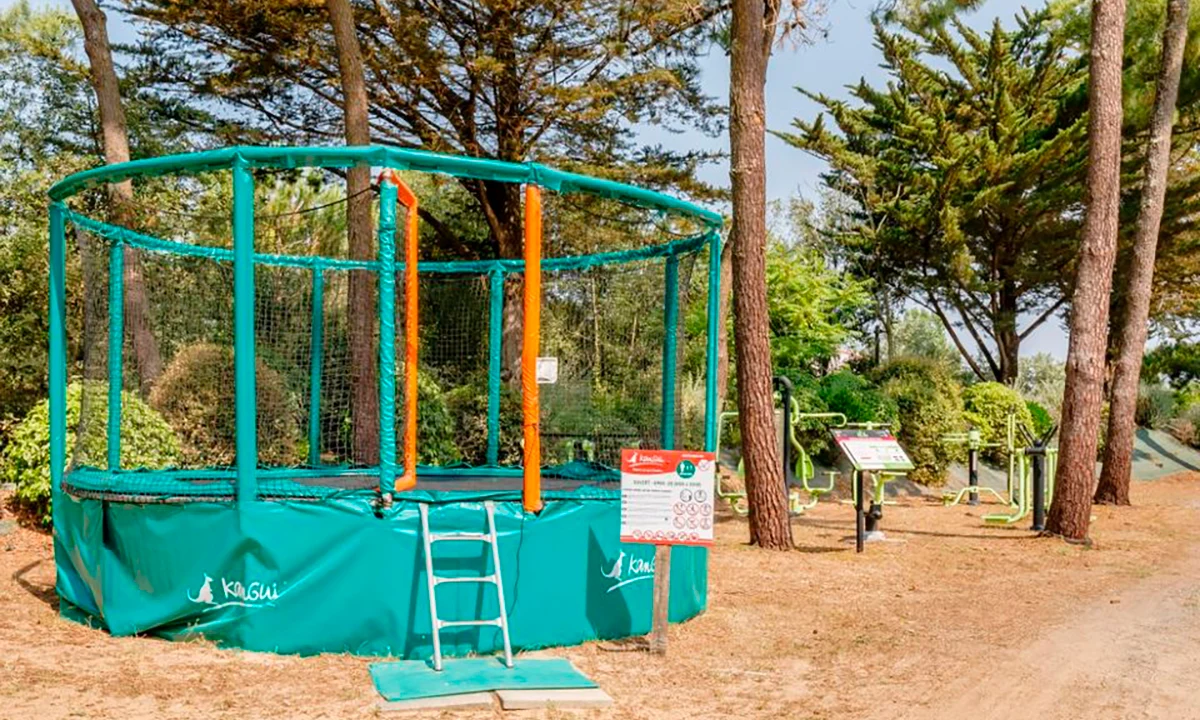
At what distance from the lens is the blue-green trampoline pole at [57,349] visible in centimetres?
657

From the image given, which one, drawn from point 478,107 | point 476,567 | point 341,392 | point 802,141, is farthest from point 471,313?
point 802,141

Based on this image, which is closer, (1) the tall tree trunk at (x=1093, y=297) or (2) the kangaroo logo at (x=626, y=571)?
(2) the kangaroo logo at (x=626, y=571)

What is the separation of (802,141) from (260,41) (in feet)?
34.3

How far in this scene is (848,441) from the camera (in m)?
9.35

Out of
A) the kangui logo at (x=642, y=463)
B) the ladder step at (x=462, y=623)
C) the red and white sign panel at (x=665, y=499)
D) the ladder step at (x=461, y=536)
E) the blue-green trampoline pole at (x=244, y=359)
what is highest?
the blue-green trampoline pole at (x=244, y=359)

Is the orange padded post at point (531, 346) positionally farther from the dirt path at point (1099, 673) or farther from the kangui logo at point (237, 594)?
the dirt path at point (1099, 673)

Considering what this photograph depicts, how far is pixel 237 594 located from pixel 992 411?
14.0m

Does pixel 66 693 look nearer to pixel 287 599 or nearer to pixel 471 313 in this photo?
pixel 287 599

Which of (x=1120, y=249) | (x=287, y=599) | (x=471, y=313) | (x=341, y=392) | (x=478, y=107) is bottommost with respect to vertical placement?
(x=287, y=599)

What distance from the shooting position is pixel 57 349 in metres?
6.70

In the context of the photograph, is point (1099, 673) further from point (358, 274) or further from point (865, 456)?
point (358, 274)

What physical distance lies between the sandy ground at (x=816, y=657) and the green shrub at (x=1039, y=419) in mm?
8924

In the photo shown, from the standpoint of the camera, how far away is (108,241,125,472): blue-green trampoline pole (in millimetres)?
6773

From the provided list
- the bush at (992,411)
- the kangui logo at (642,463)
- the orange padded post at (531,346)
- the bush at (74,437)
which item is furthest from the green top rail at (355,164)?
the bush at (992,411)
